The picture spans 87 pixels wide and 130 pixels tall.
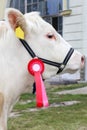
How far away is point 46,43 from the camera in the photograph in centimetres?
316

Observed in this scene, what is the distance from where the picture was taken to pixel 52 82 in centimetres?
1555

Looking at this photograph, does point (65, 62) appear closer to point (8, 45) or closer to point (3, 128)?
point (8, 45)

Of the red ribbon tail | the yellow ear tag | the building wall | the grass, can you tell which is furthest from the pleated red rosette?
the building wall

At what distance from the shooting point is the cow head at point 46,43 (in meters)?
3.12

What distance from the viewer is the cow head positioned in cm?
312

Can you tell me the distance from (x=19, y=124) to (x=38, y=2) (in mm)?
12522

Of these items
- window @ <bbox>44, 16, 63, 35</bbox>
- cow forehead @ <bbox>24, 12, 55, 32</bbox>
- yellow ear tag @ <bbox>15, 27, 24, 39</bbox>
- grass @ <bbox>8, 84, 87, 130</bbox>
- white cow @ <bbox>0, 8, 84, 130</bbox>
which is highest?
cow forehead @ <bbox>24, 12, 55, 32</bbox>

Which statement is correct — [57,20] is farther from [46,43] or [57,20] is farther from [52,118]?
[46,43]

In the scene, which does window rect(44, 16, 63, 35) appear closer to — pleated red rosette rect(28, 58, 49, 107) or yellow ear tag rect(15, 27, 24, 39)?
pleated red rosette rect(28, 58, 49, 107)

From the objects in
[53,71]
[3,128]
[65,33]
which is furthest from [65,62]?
[65,33]

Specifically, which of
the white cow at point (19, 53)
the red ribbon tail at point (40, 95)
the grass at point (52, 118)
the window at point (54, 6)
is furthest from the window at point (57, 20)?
the white cow at point (19, 53)

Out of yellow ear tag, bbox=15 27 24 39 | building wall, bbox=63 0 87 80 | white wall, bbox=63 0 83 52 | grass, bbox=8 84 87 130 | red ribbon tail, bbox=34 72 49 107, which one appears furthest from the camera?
white wall, bbox=63 0 83 52

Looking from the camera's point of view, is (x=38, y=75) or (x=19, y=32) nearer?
(x=19, y=32)

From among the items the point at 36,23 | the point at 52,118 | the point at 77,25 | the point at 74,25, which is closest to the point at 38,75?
the point at 36,23
